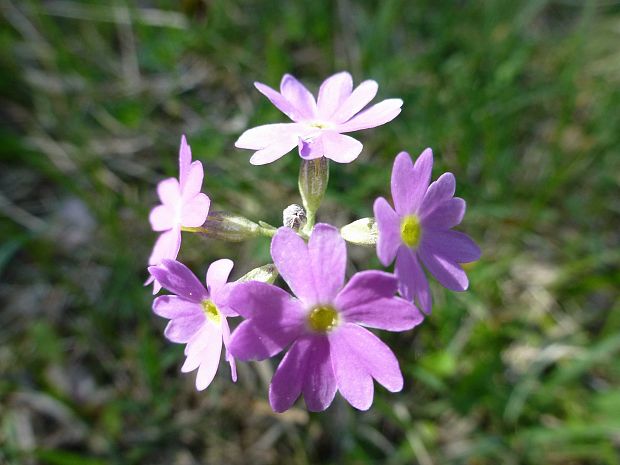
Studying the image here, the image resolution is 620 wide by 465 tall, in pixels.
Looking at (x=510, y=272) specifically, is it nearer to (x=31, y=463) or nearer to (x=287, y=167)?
(x=287, y=167)

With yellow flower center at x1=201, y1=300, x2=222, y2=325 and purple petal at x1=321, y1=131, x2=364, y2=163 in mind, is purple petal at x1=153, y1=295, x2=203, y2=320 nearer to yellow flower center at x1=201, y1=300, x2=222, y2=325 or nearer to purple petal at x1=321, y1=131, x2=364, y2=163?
yellow flower center at x1=201, y1=300, x2=222, y2=325

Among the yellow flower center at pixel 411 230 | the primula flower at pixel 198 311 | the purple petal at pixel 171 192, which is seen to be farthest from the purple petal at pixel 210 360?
the yellow flower center at pixel 411 230

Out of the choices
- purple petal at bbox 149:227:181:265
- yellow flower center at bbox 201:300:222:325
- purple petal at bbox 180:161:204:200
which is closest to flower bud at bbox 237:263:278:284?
yellow flower center at bbox 201:300:222:325

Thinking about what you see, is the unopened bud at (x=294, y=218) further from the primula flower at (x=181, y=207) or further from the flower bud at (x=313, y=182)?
the primula flower at (x=181, y=207)

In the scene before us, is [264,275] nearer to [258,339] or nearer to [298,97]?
[258,339]

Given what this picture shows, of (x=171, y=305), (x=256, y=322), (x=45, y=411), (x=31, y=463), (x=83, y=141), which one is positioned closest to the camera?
(x=256, y=322)

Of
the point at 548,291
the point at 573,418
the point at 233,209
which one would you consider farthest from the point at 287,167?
the point at 573,418

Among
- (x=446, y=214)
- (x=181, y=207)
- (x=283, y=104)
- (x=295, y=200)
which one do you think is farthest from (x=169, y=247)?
(x=295, y=200)
